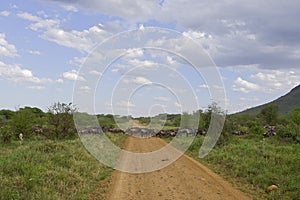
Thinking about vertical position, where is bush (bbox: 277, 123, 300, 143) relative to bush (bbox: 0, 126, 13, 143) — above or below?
above

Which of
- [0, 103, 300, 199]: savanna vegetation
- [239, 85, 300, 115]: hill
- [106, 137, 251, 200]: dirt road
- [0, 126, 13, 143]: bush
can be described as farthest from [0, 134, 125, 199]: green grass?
[239, 85, 300, 115]: hill

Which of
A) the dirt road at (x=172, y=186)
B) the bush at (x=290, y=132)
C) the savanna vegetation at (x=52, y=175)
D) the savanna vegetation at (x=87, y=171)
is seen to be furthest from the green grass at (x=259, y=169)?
the bush at (x=290, y=132)

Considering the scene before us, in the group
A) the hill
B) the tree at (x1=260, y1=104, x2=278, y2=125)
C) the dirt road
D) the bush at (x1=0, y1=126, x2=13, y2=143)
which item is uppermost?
the hill

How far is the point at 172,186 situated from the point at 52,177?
3305 mm

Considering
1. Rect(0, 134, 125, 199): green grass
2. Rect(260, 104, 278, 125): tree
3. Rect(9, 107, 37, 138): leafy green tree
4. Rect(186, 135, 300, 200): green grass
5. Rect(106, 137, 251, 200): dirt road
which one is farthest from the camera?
Rect(260, 104, 278, 125): tree

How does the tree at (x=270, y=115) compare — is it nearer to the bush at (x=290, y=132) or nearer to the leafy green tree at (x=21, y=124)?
the bush at (x=290, y=132)

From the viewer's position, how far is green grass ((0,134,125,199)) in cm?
902

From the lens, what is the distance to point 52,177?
10.5 metres

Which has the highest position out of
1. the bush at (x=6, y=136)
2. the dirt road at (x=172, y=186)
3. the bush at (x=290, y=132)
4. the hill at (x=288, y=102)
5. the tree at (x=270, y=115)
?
the hill at (x=288, y=102)

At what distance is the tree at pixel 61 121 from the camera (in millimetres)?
24703

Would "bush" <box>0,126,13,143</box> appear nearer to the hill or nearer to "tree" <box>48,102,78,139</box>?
"tree" <box>48,102,78,139</box>

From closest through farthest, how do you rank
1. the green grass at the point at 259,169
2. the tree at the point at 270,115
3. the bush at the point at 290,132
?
the green grass at the point at 259,169
the bush at the point at 290,132
the tree at the point at 270,115

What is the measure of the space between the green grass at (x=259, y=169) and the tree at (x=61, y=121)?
9.86m

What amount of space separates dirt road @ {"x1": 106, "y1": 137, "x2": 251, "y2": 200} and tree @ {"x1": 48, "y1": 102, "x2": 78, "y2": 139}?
12.3 metres
